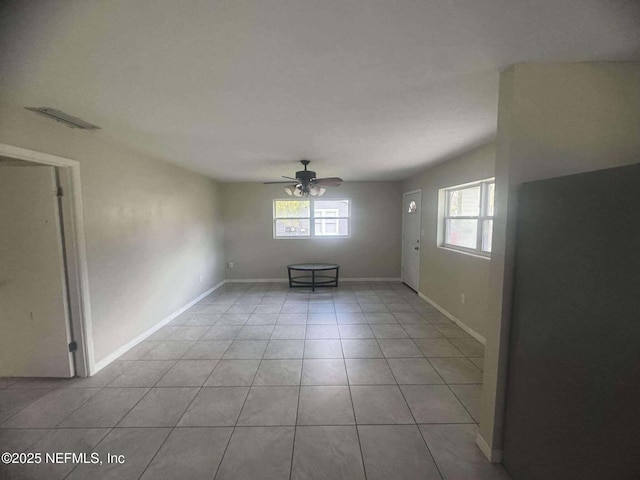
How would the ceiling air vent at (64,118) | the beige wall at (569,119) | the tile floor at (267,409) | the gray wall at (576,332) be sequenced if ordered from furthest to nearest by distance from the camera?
the ceiling air vent at (64,118) < the tile floor at (267,409) < the beige wall at (569,119) < the gray wall at (576,332)

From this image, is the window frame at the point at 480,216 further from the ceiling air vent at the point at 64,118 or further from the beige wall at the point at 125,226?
the beige wall at the point at 125,226

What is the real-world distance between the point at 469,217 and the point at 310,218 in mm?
3288

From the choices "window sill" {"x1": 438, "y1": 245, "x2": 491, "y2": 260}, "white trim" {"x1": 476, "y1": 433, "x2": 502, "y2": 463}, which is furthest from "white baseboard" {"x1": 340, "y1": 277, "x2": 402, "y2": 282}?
"white trim" {"x1": 476, "y1": 433, "x2": 502, "y2": 463}

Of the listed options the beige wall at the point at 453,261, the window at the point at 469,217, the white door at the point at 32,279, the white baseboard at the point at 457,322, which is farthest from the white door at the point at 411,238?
the white door at the point at 32,279

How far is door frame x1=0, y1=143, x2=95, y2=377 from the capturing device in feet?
6.95

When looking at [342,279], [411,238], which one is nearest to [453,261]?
[411,238]

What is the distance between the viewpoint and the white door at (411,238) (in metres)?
4.62

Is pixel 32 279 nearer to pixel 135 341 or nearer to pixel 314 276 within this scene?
→ pixel 135 341

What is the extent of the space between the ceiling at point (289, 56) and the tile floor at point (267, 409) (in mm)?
2277

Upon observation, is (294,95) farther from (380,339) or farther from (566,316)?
(380,339)

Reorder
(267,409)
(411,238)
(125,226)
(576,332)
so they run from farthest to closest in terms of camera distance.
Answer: (411,238) < (125,226) < (267,409) < (576,332)

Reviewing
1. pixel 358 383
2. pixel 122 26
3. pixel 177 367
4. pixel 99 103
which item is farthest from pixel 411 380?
pixel 99 103

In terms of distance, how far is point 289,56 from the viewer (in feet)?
3.99

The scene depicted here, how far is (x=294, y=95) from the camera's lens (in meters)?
1.59
